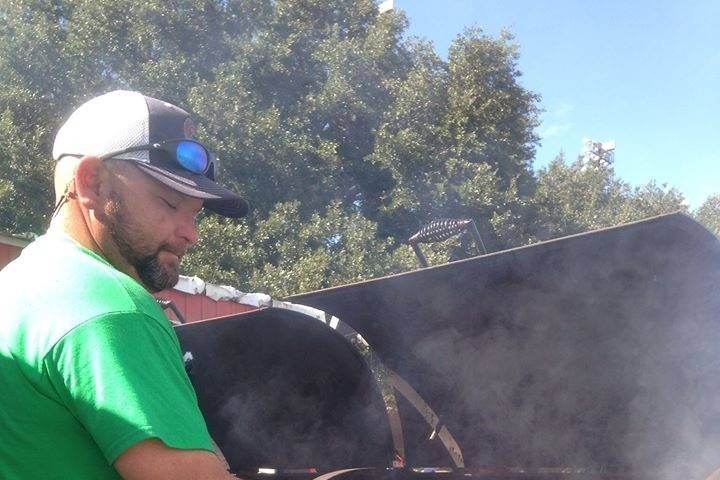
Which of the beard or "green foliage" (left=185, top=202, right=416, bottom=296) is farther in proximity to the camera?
"green foliage" (left=185, top=202, right=416, bottom=296)

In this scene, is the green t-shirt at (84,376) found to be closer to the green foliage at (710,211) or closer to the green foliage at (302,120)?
Result: the green foliage at (302,120)

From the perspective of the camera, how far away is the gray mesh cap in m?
1.27

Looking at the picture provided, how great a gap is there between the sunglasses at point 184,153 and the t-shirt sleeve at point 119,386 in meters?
0.36

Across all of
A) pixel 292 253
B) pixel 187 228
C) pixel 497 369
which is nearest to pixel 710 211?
pixel 292 253

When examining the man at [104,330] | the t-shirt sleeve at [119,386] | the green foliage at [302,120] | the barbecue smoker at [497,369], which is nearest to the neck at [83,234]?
the man at [104,330]

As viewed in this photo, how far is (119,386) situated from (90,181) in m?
0.43

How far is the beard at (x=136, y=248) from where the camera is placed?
1270 mm

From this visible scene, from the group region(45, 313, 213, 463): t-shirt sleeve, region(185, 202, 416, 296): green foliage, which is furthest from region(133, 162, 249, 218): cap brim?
region(185, 202, 416, 296): green foliage

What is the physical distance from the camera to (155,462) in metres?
1.01

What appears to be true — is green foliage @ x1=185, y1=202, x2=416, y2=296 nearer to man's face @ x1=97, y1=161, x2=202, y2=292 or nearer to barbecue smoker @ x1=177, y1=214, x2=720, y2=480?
barbecue smoker @ x1=177, y1=214, x2=720, y2=480

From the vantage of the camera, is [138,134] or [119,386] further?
[138,134]

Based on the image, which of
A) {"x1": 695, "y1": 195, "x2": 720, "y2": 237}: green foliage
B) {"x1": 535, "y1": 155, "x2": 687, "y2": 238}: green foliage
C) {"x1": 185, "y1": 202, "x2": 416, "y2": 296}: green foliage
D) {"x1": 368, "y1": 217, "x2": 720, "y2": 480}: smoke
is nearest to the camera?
{"x1": 368, "y1": 217, "x2": 720, "y2": 480}: smoke

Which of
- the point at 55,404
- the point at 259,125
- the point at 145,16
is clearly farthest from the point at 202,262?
the point at 55,404

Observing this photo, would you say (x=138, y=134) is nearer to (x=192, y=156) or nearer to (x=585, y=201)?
(x=192, y=156)
